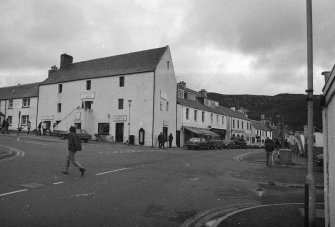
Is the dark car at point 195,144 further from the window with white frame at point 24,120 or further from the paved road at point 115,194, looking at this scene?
the window with white frame at point 24,120

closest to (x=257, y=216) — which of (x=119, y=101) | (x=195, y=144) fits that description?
(x=195, y=144)

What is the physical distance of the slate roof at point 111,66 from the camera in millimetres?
43688

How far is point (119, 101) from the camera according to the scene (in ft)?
144

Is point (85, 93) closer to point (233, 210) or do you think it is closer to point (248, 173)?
point (248, 173)

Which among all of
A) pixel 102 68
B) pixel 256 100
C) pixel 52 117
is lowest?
pixel 52 117

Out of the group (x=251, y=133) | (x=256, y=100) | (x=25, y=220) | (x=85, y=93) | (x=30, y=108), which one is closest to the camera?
(x=25, y=220)

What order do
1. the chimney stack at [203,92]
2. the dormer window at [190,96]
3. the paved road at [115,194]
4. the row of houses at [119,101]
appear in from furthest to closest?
the chimney stack at [203,92], the dormer window at [190,96], the row of houses at [119,101], the paved road at [115,194]

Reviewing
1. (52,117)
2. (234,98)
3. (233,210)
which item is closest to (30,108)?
(52,117)

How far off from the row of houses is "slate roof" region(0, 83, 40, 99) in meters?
0.31

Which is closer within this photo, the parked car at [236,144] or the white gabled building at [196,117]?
the white gabled building at [196,117]

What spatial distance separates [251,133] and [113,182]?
232 ft

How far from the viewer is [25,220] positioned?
22.2 ft

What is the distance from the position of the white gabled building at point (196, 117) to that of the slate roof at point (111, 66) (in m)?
7.86

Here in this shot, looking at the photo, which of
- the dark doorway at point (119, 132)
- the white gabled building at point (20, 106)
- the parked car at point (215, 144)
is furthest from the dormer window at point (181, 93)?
the white gabled building at point (20, 106)
